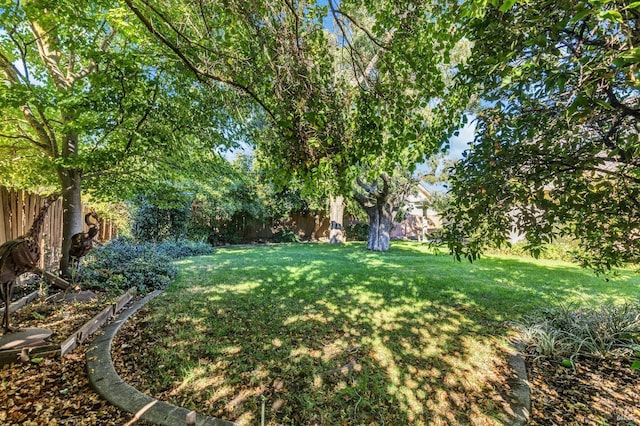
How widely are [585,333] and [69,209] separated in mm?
7771

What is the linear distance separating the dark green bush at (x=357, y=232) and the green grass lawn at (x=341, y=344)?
38.5ft

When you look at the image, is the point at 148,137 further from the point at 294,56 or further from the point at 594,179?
the point at 594,179

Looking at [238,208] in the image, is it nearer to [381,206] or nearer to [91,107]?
[381,206]

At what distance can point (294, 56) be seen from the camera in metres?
2.74

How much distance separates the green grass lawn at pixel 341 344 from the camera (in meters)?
2.50

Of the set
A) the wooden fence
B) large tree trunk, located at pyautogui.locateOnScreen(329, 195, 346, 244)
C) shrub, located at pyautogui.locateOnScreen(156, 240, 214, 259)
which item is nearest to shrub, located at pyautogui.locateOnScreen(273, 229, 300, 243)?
large tree trunk, located at pyautogui.locateOnScreen(329, 195, 346, 244)

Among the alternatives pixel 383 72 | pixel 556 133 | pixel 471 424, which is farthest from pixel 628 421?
pixel 383 72

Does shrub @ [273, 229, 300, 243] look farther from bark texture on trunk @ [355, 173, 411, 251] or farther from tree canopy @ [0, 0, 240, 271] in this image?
tree canopy @ [0, 0, 240, 271]

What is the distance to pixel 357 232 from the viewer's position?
18609mm

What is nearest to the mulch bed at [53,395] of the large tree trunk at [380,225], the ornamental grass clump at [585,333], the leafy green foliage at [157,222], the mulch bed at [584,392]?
the mulch bed at [584,392]

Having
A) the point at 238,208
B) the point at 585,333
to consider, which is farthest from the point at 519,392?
the point at 238,208

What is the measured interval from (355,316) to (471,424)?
2.11 metres

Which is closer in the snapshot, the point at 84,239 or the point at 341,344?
the point at 341,344

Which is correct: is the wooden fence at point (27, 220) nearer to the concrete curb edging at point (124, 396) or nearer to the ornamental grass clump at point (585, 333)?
→ the concrete curb edging at point (124, 396)
